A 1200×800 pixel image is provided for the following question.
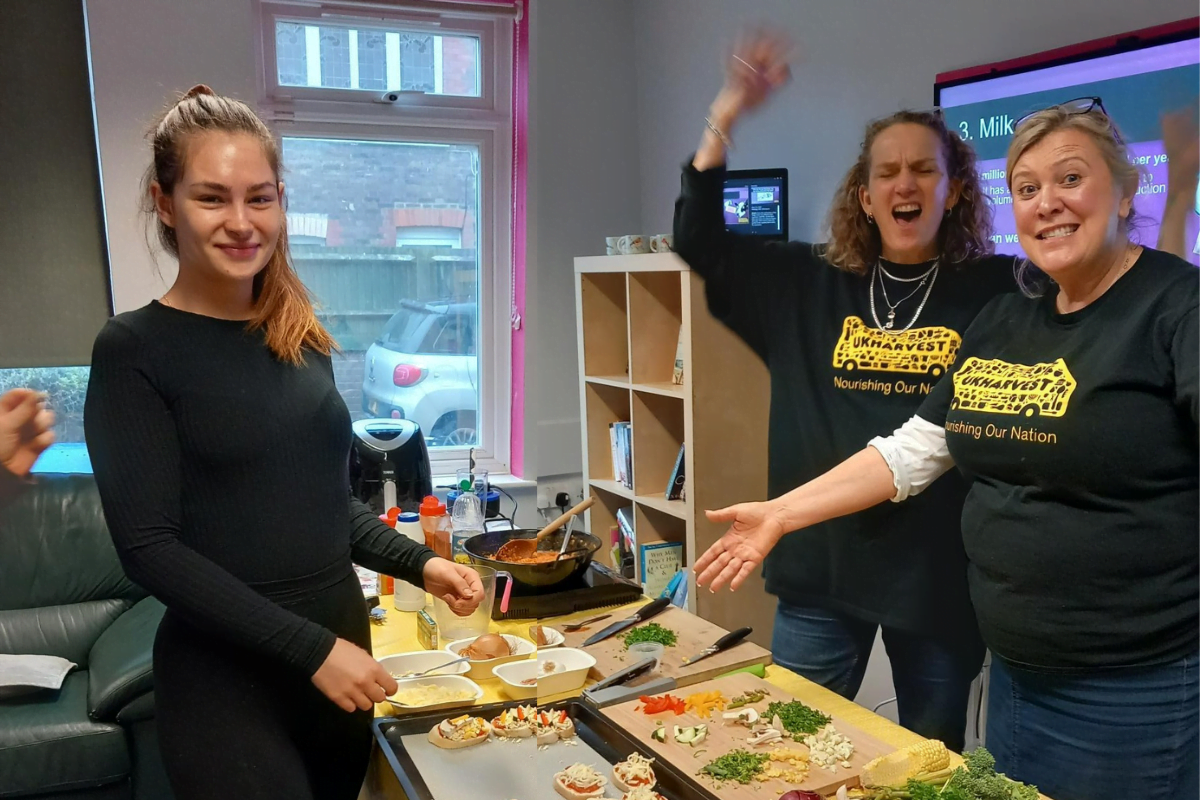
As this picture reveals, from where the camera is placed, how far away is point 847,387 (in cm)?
175

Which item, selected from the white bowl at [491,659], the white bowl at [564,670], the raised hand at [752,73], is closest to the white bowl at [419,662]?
the white bowl at [491,659]

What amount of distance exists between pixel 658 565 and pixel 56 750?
1.59 metres

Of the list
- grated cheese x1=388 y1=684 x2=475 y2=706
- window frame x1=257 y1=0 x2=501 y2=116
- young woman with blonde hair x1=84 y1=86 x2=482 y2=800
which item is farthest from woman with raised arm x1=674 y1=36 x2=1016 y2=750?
window frame x1=257 y1=0 x2=501 y2=116

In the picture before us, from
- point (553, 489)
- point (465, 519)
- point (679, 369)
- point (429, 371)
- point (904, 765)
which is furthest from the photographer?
point (429, 371)

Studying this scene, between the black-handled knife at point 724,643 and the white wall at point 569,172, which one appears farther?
the white wall at point 569,172

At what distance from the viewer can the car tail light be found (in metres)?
3.30

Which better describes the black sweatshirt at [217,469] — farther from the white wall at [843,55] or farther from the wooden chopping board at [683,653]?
the white wall at [843,55]

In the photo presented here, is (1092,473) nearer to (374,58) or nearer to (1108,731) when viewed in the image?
(1108,731)

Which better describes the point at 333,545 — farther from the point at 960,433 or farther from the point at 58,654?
the point at 58,654

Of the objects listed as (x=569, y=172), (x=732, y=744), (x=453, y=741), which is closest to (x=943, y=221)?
(x=732, y=744)

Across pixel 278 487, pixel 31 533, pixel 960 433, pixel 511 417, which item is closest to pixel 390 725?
pixel 278 487

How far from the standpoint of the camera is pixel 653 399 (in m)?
2.58

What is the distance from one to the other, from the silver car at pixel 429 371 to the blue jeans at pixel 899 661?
5.10 ft

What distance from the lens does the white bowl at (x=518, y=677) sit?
58.6 inches
